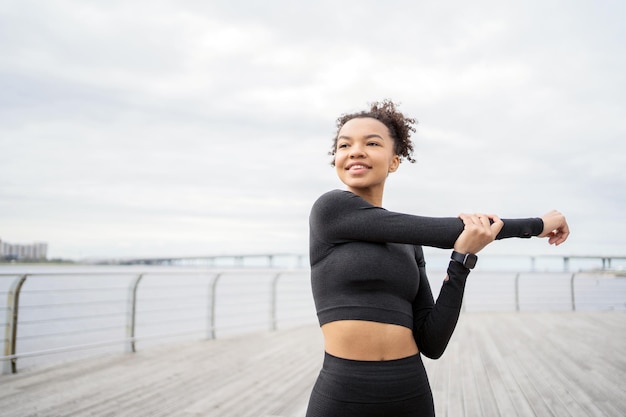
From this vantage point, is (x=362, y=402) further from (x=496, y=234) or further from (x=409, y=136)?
(x=409, y=136)

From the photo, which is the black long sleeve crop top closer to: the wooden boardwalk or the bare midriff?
the bare midriff

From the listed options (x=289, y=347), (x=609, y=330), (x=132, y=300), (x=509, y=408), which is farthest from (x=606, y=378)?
(x=132, y=300)

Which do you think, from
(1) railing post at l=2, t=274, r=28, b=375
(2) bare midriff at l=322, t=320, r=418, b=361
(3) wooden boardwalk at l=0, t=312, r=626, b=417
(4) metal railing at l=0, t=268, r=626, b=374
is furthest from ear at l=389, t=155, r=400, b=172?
(1) railing post at l=2, t=274, r=28, b=375

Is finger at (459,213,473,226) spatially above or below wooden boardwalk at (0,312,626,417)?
above

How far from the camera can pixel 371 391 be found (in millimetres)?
1023

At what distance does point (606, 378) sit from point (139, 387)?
4.14 m

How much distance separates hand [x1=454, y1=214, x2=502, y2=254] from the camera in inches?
40.6

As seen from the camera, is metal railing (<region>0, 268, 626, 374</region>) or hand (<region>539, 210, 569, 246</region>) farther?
metal railing (<region>0, 268, 626, 374</region>)

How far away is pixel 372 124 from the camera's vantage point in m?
1.26

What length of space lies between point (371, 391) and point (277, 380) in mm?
3568

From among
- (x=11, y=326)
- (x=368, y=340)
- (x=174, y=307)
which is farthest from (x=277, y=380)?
(x=174, y=307)

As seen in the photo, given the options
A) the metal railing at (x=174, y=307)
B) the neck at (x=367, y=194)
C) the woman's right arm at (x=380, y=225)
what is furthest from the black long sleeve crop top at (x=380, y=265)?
the metal railing at (x=174, y=307)

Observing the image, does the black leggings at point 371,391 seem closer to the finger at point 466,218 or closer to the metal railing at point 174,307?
the finger at point 466,218

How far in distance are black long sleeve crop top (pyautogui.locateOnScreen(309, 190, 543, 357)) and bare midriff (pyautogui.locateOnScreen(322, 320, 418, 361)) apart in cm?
1
